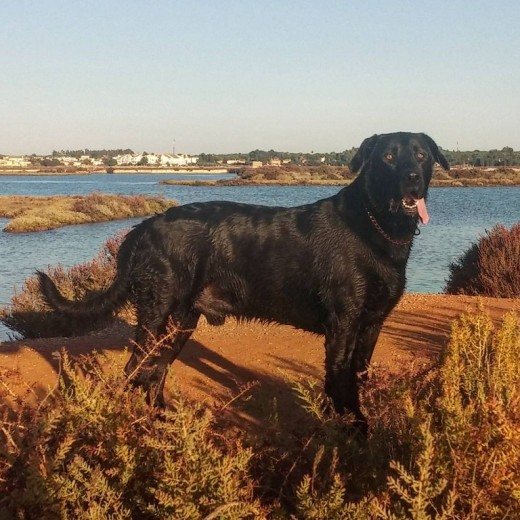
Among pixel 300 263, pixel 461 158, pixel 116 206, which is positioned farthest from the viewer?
pixel 461 158

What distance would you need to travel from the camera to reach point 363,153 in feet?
17.2

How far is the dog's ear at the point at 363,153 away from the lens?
5223mm

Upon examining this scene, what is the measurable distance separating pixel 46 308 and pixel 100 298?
516 cm

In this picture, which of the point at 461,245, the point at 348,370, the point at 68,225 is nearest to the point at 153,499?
the point at 348,370

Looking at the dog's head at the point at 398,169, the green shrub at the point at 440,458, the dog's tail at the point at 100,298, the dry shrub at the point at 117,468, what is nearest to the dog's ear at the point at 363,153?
the dog's head at the point at 398,169

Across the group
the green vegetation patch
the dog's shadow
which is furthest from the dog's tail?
the green vegetation patch

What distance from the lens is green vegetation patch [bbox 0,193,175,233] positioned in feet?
118

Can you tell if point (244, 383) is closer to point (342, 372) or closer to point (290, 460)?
point (342, 372)

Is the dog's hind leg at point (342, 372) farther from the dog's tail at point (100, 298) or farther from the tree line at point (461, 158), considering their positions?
the tree line at point (461, 158)

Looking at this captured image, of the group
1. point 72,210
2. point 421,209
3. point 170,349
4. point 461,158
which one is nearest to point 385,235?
point 421,209

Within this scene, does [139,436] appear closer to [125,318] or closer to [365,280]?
[365,280]

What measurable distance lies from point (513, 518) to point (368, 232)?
262 cm

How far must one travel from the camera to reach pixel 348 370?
4.65m

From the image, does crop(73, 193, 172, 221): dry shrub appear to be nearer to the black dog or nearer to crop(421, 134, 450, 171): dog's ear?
the black dog
